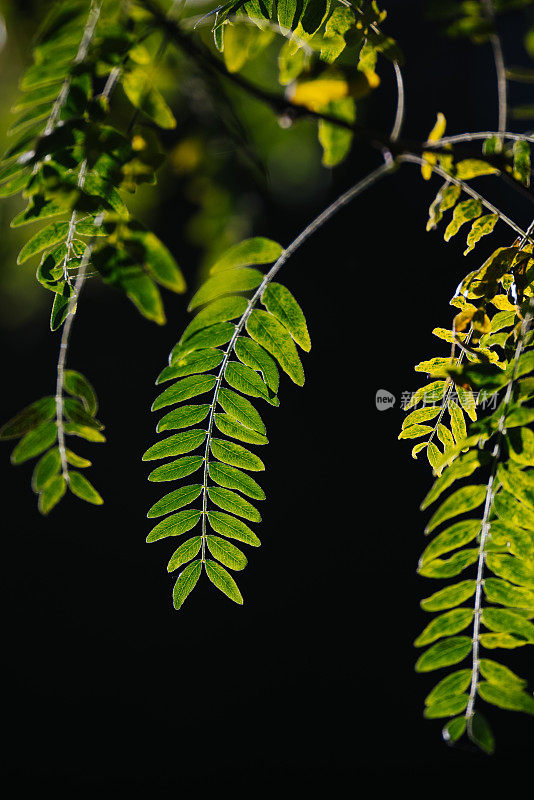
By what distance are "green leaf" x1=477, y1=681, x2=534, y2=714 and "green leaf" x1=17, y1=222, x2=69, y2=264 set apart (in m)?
0.66

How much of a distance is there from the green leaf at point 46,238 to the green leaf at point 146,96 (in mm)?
187

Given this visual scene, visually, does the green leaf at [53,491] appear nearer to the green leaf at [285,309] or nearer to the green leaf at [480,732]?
the green leaf at [285,309]

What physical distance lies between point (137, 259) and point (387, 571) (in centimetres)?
338

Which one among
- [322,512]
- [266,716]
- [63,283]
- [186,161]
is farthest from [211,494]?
[266,716]

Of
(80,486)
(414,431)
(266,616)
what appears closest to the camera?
(80,486)

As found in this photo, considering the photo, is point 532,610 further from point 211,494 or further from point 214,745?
point 214,745

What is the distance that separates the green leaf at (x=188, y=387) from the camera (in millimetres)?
827

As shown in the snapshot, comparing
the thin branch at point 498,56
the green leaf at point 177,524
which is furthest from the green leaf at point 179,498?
the thin branch at point 498,56

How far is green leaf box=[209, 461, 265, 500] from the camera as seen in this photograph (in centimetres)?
85

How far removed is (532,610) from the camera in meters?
0.65

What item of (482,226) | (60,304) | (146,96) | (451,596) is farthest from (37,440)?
(482,226)

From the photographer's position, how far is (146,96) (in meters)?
0.55

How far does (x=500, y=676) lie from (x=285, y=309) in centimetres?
46

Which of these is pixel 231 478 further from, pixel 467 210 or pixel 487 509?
pixel 467 210
